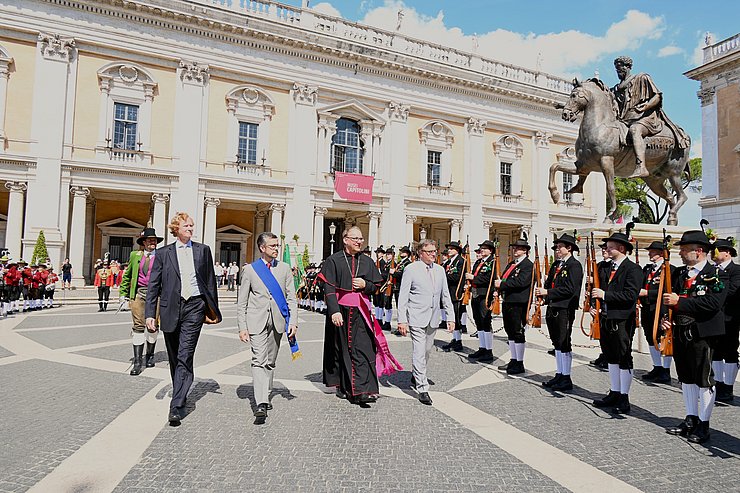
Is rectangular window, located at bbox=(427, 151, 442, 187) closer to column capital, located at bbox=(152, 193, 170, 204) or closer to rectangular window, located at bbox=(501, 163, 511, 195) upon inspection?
rectangular window, located at bbox=(501, 163, 511, 195)

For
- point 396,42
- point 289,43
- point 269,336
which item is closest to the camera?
point 269,336

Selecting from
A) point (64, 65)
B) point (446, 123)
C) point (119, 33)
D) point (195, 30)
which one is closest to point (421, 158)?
point (446, 123)

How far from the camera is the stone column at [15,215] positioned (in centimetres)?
2305

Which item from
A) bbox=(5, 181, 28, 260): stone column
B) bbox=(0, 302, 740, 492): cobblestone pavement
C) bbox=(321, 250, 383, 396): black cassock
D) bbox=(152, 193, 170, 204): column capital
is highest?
bbox=(152, 193, 170, 204): column capital

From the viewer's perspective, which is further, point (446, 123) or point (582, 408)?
point (446, 123)

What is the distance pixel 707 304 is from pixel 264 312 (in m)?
4.50

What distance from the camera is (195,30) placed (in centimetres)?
2633

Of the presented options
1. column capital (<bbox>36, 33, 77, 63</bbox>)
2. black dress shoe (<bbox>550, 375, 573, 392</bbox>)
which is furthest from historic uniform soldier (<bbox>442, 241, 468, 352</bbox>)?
column capital (<bbox>36, 33, 77, 63</bbox>)

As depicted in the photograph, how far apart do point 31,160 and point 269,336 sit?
79.4ft

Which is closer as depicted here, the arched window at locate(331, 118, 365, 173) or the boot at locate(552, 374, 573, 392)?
the boot at locate(552, 374, 573, 392)

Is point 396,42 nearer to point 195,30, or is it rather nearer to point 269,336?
point 195,30

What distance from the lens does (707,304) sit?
4.57 m

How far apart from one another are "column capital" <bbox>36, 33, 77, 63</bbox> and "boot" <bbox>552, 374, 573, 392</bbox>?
89.8 feet

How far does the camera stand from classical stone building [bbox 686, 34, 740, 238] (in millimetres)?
28344
